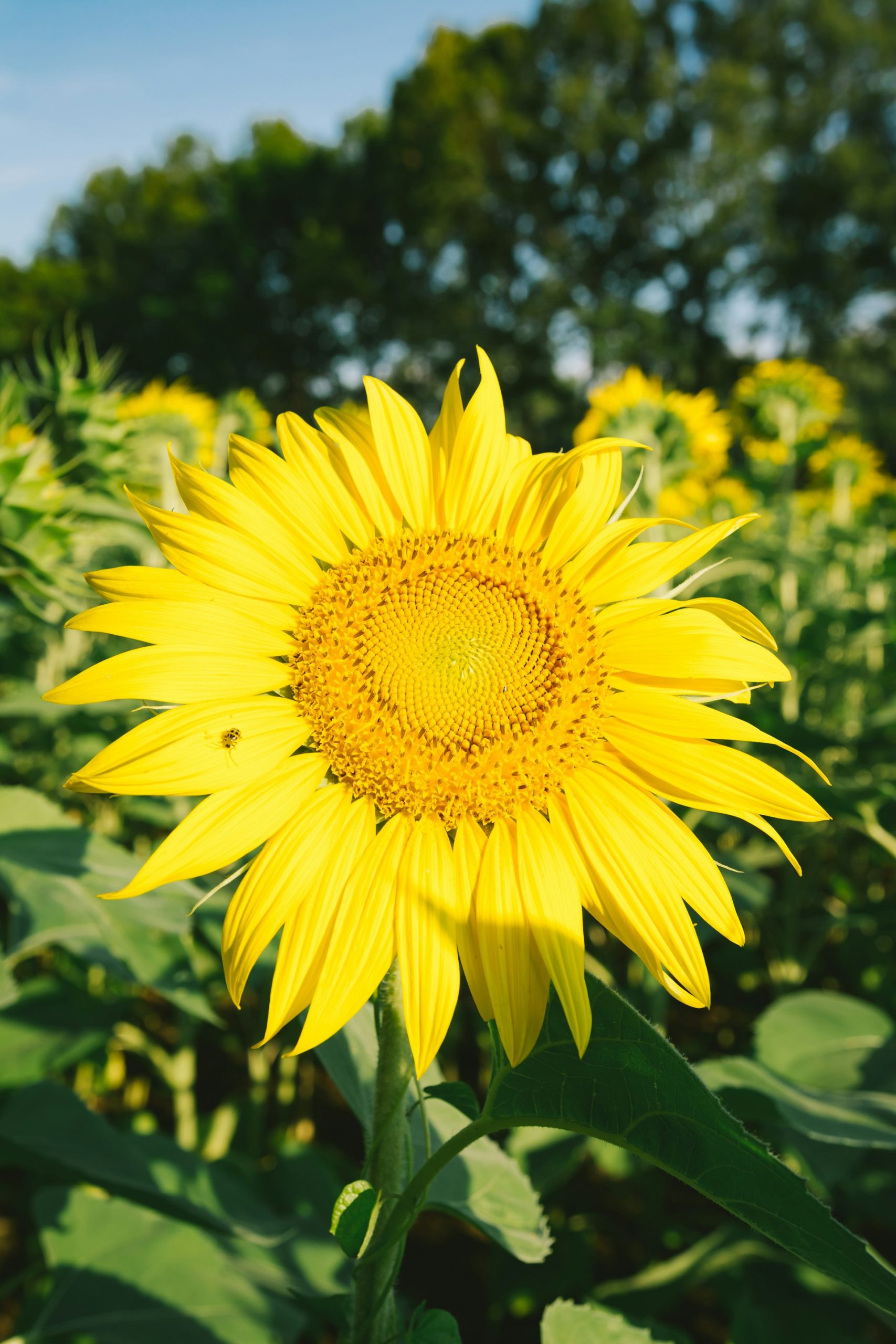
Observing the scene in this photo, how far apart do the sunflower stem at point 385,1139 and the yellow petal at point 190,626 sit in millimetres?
431

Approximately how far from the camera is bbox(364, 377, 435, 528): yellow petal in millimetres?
1268

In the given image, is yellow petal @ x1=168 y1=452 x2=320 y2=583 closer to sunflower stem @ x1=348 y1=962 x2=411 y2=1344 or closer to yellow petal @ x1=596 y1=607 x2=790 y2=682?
yellow petal @ x1=596 y1=607 x2=790 y2=682

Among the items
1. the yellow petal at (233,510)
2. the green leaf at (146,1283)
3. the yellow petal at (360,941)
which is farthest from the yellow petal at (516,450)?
the green leaf at (146,1283)

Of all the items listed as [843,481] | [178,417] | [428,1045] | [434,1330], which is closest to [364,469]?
[428,1045]

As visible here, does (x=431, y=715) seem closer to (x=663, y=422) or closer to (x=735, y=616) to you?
(x=735, y=616)

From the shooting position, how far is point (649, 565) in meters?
1.19

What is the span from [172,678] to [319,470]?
366 millimetres

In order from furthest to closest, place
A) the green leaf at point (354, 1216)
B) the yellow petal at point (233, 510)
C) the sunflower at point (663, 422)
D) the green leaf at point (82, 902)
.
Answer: the sunflower at point (663, 422) → the green leaf at point (82, 902) → the yellow petal at point (233, 510) → the green leaf at point (354, 1216)

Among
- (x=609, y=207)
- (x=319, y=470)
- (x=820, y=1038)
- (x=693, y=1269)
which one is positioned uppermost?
(x=609, y=207)

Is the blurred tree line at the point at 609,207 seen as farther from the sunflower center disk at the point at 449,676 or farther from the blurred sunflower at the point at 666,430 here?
the sunflower center disk at the point at 449,676

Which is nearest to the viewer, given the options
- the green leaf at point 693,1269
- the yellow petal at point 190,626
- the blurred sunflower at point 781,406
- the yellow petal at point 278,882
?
the yellow petal at point 278,882

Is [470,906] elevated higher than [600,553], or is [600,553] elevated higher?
[600,553]

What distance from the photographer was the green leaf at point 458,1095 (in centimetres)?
96

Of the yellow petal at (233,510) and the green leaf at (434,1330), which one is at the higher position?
the yellow petal at (233,510)
